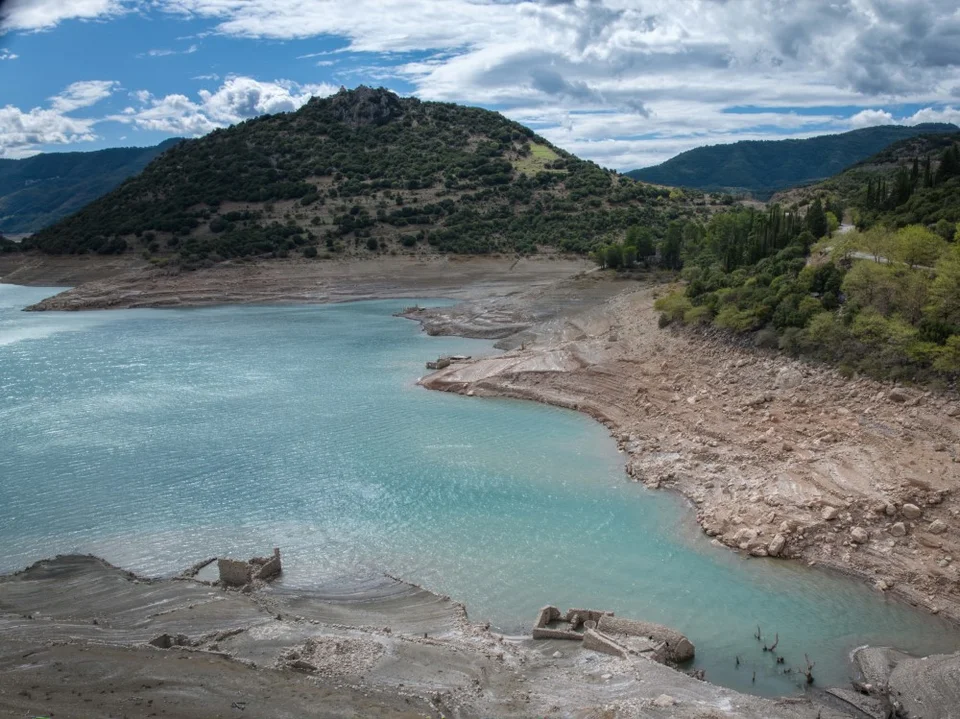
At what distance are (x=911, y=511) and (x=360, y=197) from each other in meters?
77.9

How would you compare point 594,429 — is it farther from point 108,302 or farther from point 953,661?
point 108,302

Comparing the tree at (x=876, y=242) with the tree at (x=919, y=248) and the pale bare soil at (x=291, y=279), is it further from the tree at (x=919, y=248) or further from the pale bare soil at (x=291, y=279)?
the pale bare soil at (x=291, y=279)

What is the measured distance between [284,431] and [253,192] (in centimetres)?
6568

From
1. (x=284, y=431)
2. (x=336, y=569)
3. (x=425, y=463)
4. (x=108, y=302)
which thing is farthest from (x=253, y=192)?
(x=336, y=569)

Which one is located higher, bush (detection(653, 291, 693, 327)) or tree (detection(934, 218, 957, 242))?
tree (detection(934, 218, 957, 242))

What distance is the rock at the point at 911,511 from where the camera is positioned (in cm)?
1834

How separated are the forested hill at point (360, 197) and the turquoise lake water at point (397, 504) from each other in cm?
4173

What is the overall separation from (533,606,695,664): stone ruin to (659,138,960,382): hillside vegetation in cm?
1347

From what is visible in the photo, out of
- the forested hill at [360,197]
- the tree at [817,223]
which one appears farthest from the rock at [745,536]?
the forested hill at [360,197]

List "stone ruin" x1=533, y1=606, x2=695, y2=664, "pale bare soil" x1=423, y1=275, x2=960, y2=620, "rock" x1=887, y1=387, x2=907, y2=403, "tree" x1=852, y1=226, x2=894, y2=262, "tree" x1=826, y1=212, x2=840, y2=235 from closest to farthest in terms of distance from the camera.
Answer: "stone ruin" x1=533, y1=606, x2=695, y2=664 → "pale bare soil" x1=423, y1=275, x2=960, y2=620 → "rock" x1=887, y1=387, x2=907, y2=403 → "tree" x1=852, y1=226, x2=894, y2=262 → "tree" x1=826, y1=212, x2=840, y2=235

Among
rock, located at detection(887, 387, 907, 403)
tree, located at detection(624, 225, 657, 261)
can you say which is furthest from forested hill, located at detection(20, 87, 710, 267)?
rock, located at detection(887, 387, 907, 403)

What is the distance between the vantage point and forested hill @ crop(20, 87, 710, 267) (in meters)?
79.7

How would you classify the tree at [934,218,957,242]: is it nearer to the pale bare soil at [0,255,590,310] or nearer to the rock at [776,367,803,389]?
the rock at [776,367,803,389]

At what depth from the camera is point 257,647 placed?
14.0 meters
